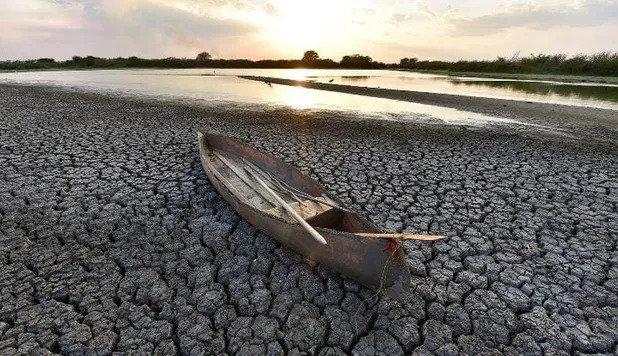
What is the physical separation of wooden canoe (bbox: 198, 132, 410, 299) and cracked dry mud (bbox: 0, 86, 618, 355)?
242mm

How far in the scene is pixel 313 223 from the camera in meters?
3.66

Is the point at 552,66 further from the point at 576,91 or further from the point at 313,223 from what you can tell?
Result: the point at 313,223

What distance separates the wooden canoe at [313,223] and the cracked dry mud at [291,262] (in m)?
0.24

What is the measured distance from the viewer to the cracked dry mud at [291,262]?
2775 mm

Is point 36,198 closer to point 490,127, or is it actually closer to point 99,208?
point 99,208

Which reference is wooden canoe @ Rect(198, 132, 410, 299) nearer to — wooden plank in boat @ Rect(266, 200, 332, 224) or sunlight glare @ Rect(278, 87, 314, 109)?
wooden plank in boat @ Rect(266, 200, 332, 224)

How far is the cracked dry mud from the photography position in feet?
9.11

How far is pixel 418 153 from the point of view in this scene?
8.05m

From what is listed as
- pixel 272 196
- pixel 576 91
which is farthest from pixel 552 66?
pixel 272 196

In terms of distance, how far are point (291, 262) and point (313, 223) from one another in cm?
49

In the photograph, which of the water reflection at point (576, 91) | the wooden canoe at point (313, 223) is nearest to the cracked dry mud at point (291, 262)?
the wooden canoe at point (313, 223)

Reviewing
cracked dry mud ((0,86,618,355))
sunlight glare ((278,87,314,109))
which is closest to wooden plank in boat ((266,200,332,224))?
cracked dry mud ((0,86,618,355))

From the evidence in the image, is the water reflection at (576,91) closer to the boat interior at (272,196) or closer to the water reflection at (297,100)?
the water reflection at (297,100)

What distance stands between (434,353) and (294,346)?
1099mm
